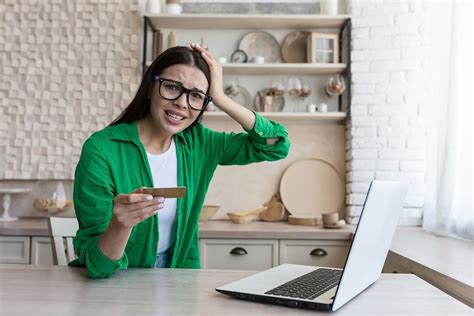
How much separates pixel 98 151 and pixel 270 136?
0.64 meters

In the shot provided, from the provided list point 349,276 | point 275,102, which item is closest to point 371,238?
point 349,276

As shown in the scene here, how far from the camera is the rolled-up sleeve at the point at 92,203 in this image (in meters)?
1.30

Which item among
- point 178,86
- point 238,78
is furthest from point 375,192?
point 238,78

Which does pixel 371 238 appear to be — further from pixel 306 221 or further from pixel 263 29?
pixel 263 29

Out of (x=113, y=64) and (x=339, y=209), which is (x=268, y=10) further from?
(x=339, y=209)

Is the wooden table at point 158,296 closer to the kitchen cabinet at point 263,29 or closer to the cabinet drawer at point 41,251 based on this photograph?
the cabinet drawer at point 41,251

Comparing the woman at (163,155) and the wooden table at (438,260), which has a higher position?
the woman at (163,155)

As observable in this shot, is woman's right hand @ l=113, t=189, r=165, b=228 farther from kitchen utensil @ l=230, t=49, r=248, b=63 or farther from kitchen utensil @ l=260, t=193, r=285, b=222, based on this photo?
kitchen utensil @ l=230, t=49, r=248, b=63

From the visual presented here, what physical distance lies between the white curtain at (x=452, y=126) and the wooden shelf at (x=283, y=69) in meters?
0.71

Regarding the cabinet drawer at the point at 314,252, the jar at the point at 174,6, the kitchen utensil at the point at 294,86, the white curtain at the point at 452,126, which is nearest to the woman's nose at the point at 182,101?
the cabinet drawer at the point at 314,252

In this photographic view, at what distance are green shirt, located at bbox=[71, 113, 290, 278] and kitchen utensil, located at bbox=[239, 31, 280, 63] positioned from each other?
5.80 feet

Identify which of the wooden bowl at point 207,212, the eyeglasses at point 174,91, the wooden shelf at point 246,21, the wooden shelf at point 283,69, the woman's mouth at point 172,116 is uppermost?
the wooden shelf at point 246,21

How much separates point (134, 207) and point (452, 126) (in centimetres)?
202

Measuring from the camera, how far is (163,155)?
1669 millimetres
